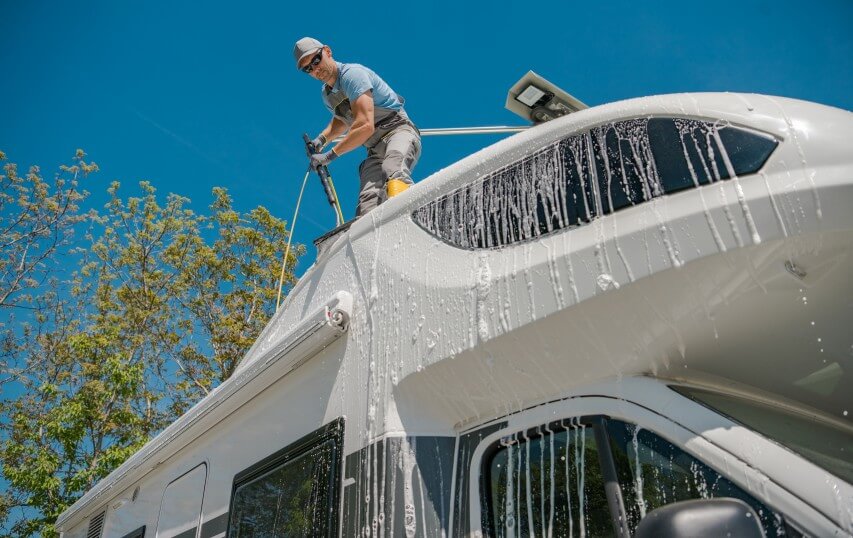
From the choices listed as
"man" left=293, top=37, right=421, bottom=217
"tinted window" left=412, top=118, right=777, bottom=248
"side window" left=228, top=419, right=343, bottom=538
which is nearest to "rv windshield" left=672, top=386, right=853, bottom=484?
"tinted window" left=412, top=118, right=777, bottom=248

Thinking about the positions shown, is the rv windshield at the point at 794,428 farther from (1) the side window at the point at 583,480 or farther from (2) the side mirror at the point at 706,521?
(2) the side mirror at the point at 706,521

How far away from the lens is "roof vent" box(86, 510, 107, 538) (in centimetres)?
452

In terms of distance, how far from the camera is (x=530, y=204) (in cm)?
218

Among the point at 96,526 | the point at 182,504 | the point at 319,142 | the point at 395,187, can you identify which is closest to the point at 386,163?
the point at 395,187

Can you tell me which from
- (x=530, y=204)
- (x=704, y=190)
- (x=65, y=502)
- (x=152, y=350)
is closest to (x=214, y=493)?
(x=530, y=204)

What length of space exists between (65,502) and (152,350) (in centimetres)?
370

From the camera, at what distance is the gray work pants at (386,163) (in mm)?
3588

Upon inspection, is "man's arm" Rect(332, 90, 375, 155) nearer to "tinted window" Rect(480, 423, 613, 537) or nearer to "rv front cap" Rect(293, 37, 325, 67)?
"rv front cap" Rect(293, 37, 325, 67)

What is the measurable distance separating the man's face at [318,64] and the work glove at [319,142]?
0.41m

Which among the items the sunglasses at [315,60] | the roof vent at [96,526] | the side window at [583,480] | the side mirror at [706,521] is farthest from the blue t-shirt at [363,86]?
the roof vent at [96,526]

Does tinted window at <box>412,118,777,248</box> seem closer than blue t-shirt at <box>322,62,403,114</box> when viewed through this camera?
Yes

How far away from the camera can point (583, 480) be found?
1.81 metres

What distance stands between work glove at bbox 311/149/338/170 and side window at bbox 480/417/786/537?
2.54m

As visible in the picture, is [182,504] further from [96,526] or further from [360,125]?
Result: [360,125]
